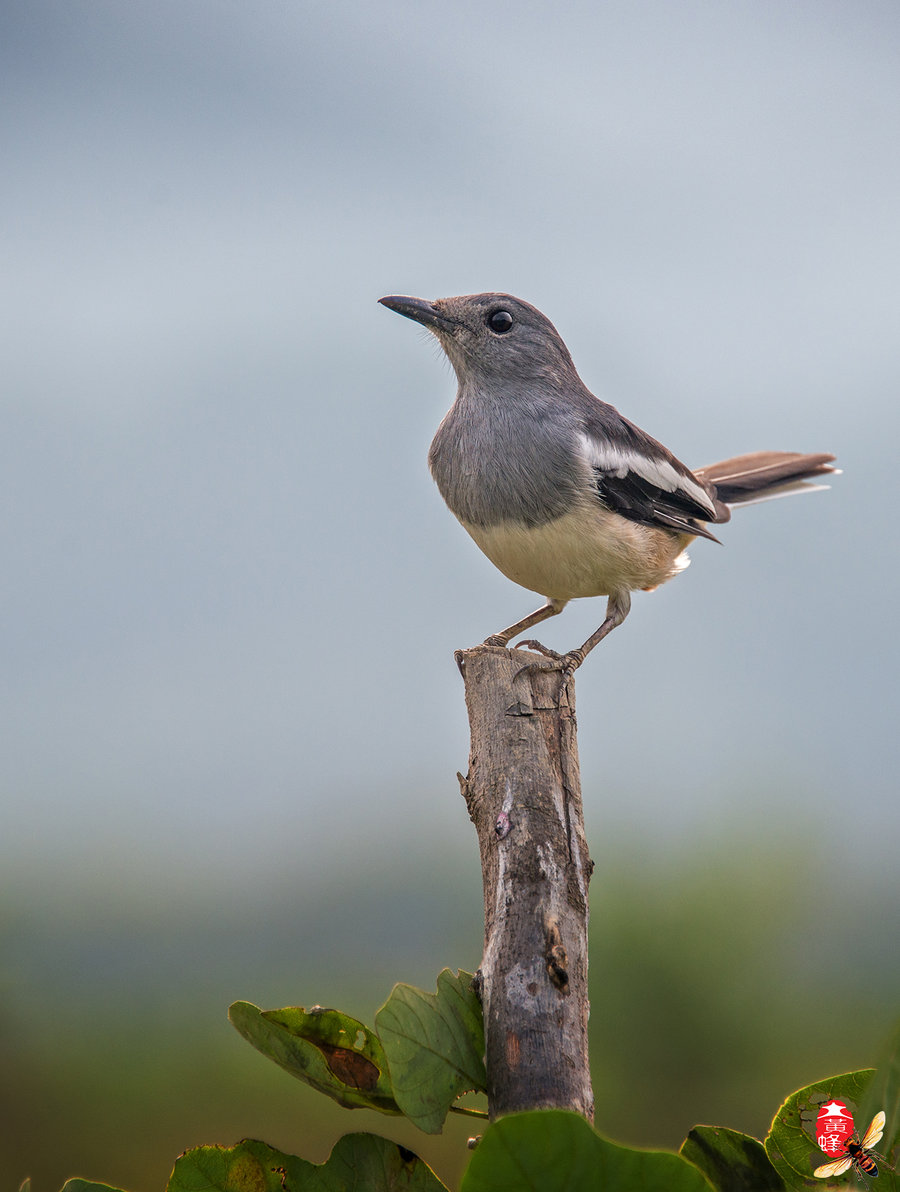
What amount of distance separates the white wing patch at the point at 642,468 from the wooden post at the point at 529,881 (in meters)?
1.15

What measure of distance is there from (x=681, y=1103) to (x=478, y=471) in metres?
3.00

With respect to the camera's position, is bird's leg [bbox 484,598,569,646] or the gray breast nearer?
the gray breast

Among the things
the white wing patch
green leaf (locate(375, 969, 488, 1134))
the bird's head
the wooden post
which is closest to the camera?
green leaf (locate(375, 969, 488, 1134))

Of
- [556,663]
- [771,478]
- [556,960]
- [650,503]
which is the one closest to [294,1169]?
[556,960]

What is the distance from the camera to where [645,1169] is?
2.23 feet

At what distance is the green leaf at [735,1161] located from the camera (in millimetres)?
875

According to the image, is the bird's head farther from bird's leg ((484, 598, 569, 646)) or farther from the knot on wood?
the knot on wood

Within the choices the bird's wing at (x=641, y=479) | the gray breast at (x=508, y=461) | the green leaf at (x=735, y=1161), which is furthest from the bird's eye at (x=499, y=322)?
the green leaf at (x=735, y=1161)

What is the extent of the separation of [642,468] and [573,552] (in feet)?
2.01

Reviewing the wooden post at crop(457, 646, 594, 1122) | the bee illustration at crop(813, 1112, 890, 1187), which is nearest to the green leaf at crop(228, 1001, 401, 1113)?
the wooden post at crop(457, 646, 594, 1122)

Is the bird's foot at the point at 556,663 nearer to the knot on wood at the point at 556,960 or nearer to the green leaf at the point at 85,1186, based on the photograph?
the knot on wood at the point at 556,960

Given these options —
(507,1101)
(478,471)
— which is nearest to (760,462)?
(478,471)

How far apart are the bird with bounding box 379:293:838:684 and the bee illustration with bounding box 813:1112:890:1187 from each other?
7.00 feet

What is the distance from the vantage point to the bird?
3.28 metres
